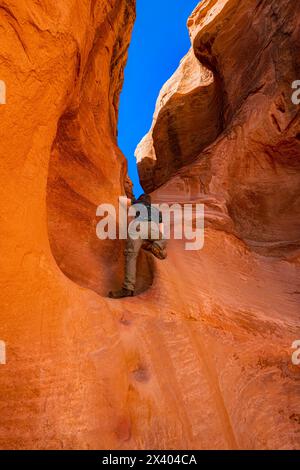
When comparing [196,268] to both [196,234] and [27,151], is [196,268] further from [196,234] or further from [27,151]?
[27,151]

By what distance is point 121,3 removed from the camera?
6227mm

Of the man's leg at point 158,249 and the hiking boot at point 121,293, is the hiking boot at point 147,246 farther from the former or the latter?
the hiking boot at point 121,293

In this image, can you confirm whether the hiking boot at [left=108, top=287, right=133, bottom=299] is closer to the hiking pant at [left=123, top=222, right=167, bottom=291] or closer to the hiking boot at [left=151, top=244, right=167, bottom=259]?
the hiking pant at [left=123, top=222, right=167, bottom=291]

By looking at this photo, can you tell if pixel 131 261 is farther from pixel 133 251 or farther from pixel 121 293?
pixel 121 293

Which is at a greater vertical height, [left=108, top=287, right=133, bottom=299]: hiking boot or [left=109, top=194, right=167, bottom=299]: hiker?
[left=109, top=194, right=167, bottom=299]: hiker

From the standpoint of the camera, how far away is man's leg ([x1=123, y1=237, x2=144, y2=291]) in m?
4.66

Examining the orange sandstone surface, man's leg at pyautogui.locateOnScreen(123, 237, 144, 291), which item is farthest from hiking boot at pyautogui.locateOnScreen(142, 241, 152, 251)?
the orange sandstone surface

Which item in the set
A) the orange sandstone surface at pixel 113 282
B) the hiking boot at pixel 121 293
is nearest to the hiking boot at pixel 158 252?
the orange sandstone surface at pixel 113 282

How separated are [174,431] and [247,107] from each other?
7681mm

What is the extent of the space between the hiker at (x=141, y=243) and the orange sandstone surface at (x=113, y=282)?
0.83ft

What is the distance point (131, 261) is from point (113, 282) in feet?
1.49

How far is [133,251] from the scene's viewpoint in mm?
4895

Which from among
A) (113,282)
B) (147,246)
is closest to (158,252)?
(147,246)

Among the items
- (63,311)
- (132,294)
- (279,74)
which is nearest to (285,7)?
(279,74)
